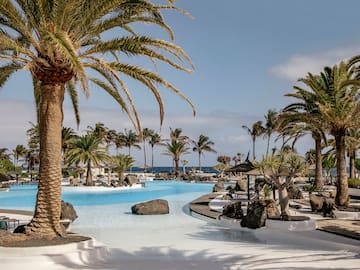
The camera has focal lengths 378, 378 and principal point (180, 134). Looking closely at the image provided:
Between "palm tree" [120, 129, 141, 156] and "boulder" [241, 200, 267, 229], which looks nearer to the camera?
"boulder" [241, 200, 267, 229]

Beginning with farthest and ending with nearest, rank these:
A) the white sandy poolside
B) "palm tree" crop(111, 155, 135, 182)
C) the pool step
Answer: "palm tree" crop(111, 155, 135, 182)
the white sandy poolside
the pool step

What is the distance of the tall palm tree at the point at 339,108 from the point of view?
17.7 meters

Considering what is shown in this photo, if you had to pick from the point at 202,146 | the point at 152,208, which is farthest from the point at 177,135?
the point at 152,208

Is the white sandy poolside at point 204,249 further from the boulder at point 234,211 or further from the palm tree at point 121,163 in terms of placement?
the palm tree at point 121,163

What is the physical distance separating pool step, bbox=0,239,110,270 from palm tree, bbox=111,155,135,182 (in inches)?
1432

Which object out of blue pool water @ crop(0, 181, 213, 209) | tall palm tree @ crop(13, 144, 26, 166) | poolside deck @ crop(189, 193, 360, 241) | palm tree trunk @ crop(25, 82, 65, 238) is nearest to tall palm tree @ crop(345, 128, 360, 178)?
blue pool water @ crop(0, 181, 213, 209)

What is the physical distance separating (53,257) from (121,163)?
37.7m

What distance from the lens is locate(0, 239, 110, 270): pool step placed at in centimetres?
835

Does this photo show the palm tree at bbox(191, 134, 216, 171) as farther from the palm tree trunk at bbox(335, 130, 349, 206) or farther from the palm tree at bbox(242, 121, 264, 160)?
the palm tree trunk at bbox(335, 130, 349, 206)

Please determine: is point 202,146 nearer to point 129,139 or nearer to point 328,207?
point 129,139

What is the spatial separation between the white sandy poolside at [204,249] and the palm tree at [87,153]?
1084 inches

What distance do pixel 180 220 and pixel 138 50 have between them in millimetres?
9276

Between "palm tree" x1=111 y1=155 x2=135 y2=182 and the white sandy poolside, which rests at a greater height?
"palm tree" x1=111 y1=155 x2=135 y2=182

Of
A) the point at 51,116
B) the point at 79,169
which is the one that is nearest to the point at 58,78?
the point at 51,116
